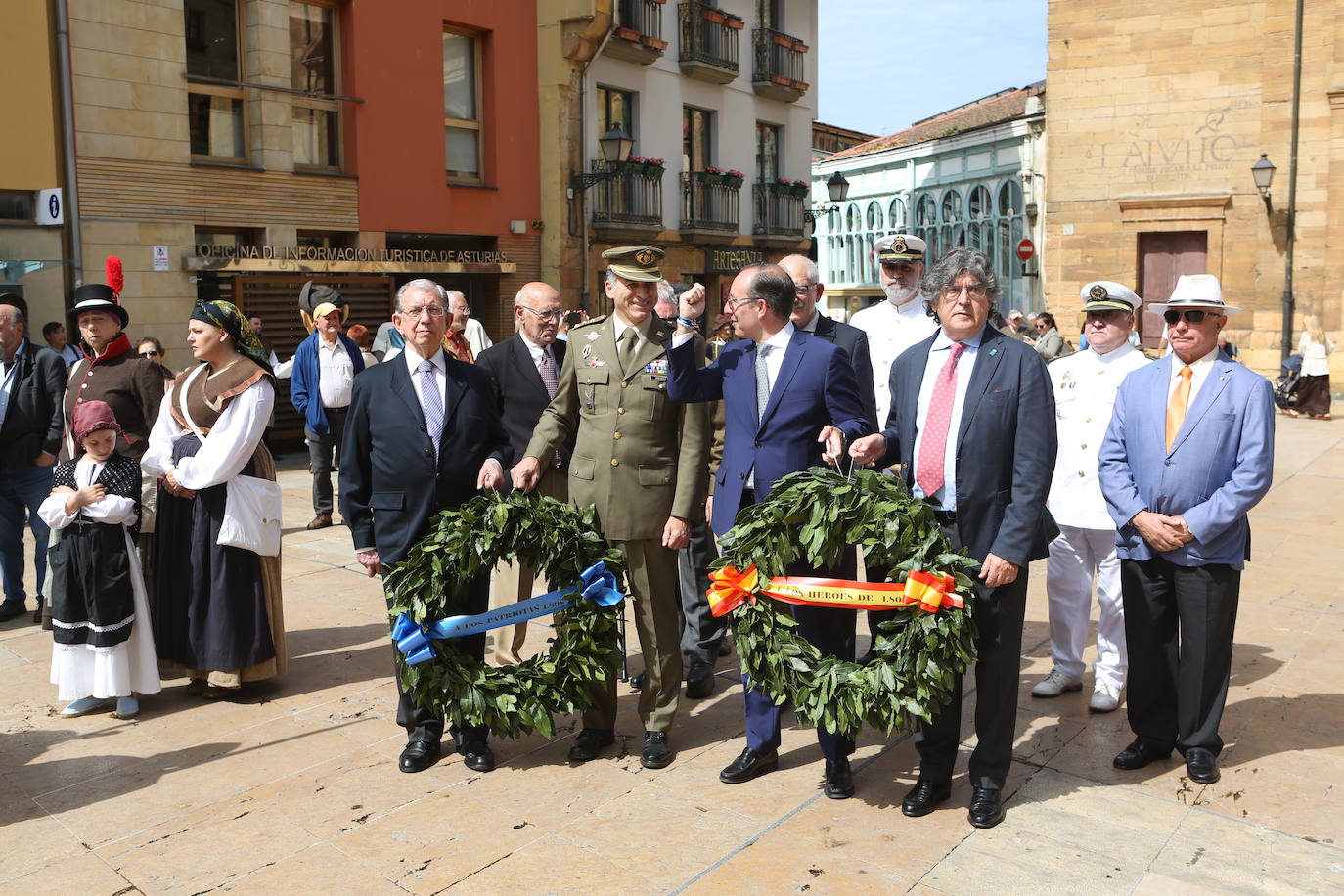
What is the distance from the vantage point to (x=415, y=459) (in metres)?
4.91

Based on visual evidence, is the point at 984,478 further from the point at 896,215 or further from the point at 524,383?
the point at 896,215

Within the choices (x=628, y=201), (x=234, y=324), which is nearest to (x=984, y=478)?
(x=234, y=324)

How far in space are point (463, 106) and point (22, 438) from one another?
12.0 metres

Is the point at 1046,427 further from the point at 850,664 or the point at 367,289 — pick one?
the point at 367,289

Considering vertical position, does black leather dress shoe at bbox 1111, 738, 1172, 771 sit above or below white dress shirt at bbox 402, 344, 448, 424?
below

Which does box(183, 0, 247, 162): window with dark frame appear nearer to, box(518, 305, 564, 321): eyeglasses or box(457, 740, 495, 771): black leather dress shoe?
box(518, 305, 564, 321): eyeglasses

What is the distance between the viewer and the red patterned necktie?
14.5ft

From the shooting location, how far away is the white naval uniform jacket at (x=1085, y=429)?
5.57m

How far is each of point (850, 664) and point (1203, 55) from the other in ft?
76.6

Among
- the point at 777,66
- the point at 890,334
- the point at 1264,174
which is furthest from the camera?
the point at 777,66

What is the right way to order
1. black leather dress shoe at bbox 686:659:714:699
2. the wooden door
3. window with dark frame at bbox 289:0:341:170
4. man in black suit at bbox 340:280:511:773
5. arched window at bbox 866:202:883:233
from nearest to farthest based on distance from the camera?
man in black suit at bbox 340:280:511:773, black leather dress shoe at bbox 686:659:714:699, window with dark frame at bbox 289:0:341:170, the wooden door, arched window at bbox 866:202:883:233

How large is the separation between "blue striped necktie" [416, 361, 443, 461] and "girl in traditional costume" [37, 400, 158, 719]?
1670mm

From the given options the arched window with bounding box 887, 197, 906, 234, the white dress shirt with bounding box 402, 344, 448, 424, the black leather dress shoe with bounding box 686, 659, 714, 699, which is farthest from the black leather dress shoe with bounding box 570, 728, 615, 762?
the arched window with bounding box 887, 197, 906, 234

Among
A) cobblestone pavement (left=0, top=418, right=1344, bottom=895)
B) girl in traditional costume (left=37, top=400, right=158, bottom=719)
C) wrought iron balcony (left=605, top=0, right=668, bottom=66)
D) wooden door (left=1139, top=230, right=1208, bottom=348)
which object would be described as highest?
wrought iron balcony (left=605, top=0, right=668, bottom=66)
